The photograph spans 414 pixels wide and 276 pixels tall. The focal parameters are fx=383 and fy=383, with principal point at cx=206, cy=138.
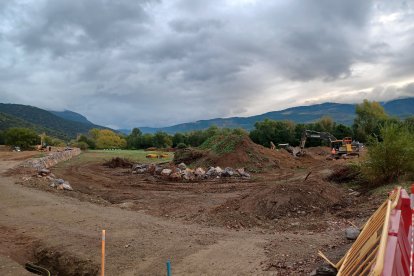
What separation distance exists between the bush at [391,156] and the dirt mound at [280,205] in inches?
113

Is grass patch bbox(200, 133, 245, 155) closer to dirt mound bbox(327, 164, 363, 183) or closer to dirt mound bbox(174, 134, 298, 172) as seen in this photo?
dirt mound bbox(174, 134, 298, 172)

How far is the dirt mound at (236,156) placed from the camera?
30.1 metres

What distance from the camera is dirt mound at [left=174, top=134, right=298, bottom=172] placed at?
30109 mm

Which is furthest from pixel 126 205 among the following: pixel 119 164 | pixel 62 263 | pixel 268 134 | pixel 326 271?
pixel 268 134

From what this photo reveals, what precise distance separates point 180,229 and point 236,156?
19.3m

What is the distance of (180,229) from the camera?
11602mm

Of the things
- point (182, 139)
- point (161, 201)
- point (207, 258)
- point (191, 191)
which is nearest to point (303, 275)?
point (207, 258)

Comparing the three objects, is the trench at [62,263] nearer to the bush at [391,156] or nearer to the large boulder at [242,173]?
the bush at [391,156]

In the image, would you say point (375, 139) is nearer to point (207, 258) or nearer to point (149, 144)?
point (207, 258)

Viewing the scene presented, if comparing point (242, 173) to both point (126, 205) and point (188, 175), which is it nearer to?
point (188, 175)

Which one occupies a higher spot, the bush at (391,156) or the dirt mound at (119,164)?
the bush at (391,156)

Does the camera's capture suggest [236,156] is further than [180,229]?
Yes

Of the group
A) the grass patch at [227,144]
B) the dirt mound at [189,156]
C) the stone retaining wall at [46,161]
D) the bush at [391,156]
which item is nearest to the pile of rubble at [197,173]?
the grass patch at [227,144]

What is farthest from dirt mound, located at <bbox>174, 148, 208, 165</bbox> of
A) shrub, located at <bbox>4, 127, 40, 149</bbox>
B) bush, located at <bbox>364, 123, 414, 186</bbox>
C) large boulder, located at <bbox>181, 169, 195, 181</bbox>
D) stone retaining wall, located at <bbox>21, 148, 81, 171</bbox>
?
shrub, located at <bbox>4, 127, 40, 149</bbox>
